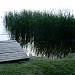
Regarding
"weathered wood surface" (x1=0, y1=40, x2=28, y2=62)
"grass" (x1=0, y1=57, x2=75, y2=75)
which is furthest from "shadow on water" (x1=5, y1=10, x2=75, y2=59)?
"grass" (x1=0, y1=57, x2=75, y2=75)

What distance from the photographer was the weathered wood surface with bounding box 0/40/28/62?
226 inches

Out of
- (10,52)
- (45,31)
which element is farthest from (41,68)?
(45,31)

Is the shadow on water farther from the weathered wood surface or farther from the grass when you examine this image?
the grass

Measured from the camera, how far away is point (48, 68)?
17.1ft

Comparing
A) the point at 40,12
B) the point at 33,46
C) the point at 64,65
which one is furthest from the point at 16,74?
the point at 40,12

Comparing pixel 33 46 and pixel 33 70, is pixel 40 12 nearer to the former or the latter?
pixel 33 46

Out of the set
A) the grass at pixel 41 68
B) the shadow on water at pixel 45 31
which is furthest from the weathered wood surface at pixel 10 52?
the shadow on water at pixel 45 31

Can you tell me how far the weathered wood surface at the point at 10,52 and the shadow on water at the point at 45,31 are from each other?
9.83 ft

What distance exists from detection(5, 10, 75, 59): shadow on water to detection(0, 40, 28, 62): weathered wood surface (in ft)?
9.83

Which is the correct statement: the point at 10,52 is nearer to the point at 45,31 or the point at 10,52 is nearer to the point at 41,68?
the point at 41,68

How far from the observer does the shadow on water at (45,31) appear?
956 centimetres

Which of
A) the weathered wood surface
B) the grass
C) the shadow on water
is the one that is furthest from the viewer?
the shadow on water

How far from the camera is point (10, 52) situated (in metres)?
5.98

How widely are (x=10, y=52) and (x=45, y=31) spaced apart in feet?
12.5
